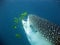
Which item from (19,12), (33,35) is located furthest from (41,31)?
(19,12)

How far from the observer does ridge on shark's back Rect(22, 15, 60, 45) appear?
1.53m

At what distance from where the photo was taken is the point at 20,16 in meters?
1.76

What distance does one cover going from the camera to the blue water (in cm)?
172

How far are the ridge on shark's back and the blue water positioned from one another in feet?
0.30

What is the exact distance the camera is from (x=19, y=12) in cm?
178

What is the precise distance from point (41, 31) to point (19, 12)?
0.39 meters

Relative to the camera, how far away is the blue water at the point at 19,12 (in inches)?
67.6

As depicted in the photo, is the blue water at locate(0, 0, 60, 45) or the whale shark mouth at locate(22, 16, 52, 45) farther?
the blue water at locate(0, 0, 60, 45)

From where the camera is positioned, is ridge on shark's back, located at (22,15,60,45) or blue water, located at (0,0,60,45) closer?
ridge on shark's back, located at (22,15,60,45)

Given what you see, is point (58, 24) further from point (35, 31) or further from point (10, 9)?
point (10, 9)

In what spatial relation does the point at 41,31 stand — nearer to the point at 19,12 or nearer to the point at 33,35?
the point at 33,35

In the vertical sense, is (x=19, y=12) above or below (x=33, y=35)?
above

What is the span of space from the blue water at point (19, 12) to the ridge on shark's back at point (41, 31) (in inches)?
3.6

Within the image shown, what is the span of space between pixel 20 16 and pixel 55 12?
404 millimetres
